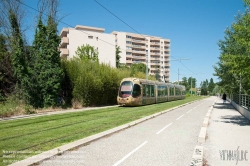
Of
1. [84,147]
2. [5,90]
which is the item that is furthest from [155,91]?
[84,147]

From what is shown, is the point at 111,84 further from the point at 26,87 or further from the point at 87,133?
the point at 87,133

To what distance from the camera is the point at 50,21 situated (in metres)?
22.2

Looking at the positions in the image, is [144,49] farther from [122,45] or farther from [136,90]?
[136,90]

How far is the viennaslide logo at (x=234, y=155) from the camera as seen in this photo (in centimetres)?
562

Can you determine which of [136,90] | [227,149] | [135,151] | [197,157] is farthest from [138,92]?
[197,157]

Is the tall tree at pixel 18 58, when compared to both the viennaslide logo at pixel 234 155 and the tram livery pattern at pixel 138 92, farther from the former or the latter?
the viennaslide logo at pixel 234 155

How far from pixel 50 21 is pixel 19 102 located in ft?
27.2

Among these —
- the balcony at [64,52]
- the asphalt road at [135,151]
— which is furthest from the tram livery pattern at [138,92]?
the balcony at [64,52]

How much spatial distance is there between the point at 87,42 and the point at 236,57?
52294 millimetres

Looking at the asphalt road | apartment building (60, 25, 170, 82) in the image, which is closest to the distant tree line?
the asphalt road

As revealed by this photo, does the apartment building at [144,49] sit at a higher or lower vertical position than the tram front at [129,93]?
higher

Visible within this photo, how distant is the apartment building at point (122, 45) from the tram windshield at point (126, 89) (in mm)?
20252

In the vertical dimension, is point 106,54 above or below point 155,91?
above

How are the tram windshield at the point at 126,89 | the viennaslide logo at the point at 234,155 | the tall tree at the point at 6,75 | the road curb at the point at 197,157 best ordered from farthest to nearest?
the tram windshield at the point at 126,89 → the tall tree at the point at 6,75 → the viennaslide logo at the point at 234,155 → the road curb at the point at 197,157
